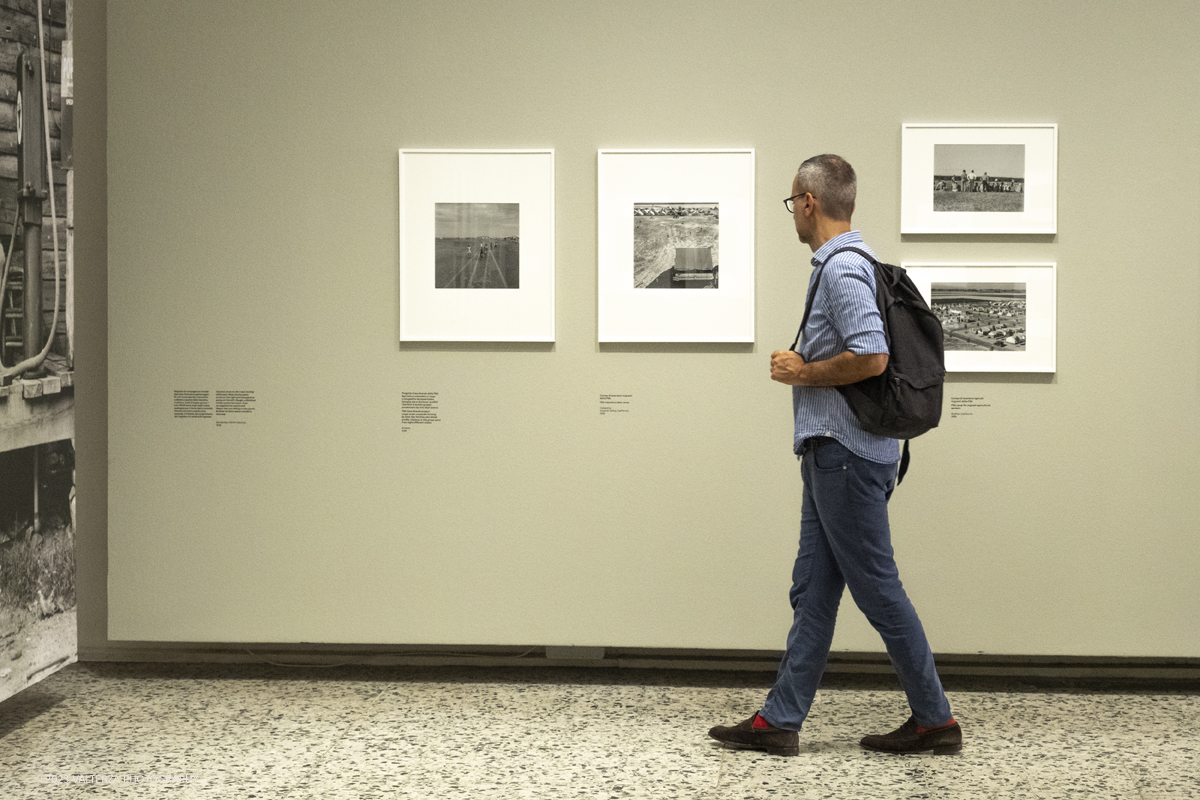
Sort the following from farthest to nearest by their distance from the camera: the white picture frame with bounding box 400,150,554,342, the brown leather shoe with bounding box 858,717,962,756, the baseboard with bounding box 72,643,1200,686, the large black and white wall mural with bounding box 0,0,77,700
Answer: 1. the baseboard with bounding box 72,643,1200,686
2. the white picture frame with bounding box 400,150,554,342
3. the large black and white wall mural with bounding box 0,0,77,700
4. the brown leather shoe with bounding box 858,717,962,756

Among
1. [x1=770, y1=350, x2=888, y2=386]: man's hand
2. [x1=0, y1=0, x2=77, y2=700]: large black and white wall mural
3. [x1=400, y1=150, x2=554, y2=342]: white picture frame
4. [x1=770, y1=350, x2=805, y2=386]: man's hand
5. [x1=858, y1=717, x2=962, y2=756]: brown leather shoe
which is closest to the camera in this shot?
[x1=770, y1=350, x2=888, y2=386]: man's hand

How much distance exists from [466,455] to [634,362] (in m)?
0.79

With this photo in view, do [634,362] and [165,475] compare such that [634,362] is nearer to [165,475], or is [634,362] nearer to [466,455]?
[466,455]

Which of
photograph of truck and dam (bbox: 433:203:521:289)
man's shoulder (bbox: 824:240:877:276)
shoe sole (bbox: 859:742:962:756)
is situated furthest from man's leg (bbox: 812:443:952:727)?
photograph of truck and dam (bbox: 433:203:521:289)

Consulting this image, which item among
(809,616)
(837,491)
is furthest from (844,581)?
(837,491)

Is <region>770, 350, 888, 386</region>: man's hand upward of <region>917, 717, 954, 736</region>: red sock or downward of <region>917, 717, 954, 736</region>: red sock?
upward

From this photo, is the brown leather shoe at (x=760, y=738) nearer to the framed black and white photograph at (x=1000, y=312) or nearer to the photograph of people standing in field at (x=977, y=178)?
A: the framed black and white photograph at (x=1000, y=312)

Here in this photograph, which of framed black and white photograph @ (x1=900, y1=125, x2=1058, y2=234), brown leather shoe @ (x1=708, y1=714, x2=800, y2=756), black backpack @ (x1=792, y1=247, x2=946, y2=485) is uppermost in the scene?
framed black and white photograph @ (x1=900, y1=125, x2=1058, y2=234)

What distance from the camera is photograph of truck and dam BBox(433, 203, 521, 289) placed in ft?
12.4

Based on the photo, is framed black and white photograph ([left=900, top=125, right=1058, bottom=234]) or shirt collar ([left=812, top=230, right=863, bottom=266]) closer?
shirt collar ([left=812, top=230, right=863, bottom=266])

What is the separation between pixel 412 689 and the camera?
12.3 feet

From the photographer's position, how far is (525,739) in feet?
10.6

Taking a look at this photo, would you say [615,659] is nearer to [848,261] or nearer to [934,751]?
[934,751]

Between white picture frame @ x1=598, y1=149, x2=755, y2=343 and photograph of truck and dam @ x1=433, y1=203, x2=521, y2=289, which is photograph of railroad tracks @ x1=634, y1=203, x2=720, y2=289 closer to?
white picture frame @ x1=598, y1=149, x2=755, y2=343
